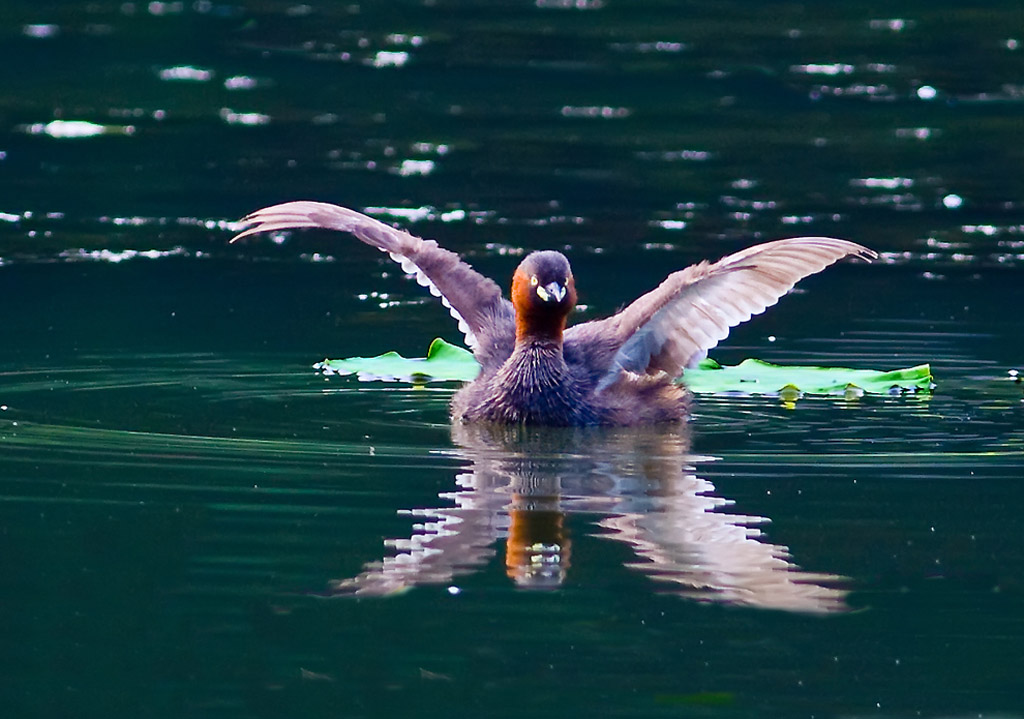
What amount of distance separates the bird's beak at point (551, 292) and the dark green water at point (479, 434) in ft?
2.57

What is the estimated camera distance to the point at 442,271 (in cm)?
1123

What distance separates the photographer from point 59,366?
436 inches

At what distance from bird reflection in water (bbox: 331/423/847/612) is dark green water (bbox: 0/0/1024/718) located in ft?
0.08

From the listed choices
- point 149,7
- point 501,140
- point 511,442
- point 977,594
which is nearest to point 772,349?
point 511,442

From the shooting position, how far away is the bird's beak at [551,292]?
9945 millimetres

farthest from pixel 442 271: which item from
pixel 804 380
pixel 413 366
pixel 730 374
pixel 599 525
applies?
pixel 599 525

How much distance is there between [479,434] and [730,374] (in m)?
2.19

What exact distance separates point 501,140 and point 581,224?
355 cm

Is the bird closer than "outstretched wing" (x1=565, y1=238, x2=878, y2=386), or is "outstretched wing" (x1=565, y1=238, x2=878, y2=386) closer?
the bird

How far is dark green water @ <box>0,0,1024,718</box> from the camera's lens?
5.92 metres

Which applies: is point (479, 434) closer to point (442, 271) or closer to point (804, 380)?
point (442, 271)

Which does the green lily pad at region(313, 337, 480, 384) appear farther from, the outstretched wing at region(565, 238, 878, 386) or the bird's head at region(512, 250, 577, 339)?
the bird's head at region(512, 250, 577, 339)

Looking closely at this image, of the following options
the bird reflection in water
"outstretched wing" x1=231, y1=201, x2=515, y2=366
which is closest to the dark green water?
the bird reflection in water

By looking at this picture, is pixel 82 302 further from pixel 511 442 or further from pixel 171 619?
pixel 171 619
